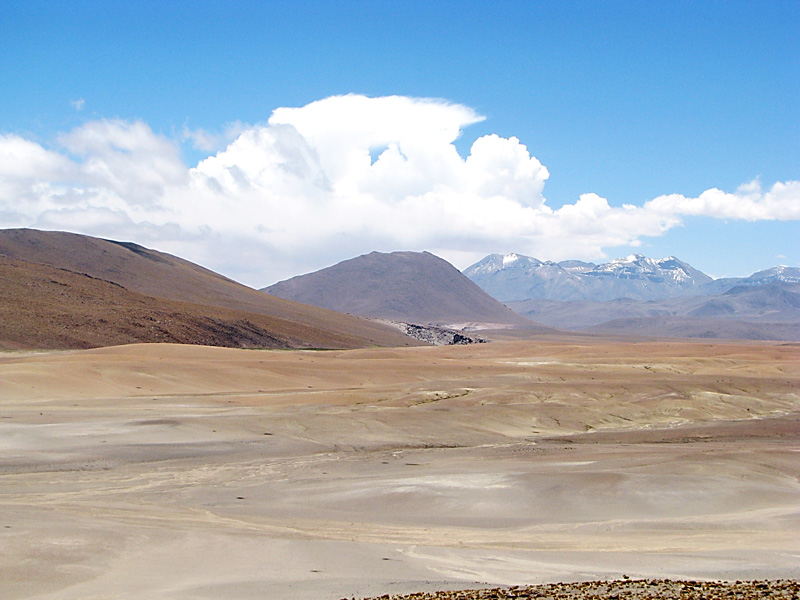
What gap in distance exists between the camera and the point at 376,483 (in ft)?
52.5

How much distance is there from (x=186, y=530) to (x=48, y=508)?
2.83 metres

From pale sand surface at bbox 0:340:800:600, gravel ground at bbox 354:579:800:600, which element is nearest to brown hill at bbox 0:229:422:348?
pale sand surface at bbox 0:340:800:600

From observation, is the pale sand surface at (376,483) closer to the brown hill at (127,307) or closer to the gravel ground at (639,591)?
the gravel ground at (639,591)

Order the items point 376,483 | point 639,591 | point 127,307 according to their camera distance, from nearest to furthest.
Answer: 1. point 639,591
2. point 376,483
3. point 127,307

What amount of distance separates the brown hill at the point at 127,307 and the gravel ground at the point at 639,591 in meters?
66.6

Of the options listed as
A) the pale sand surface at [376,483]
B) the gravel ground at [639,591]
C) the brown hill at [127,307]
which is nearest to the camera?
the gravel ground at [639,591]

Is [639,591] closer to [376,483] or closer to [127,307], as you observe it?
[376,483]

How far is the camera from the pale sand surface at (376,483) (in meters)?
9.37

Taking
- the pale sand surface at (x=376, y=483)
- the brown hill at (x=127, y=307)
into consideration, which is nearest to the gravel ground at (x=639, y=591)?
the pale sand surface at (x=376, y=483)

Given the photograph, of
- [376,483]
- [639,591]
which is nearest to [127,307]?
[376,483]

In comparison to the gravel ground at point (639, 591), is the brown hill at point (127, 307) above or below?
above

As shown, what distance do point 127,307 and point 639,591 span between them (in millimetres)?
84365

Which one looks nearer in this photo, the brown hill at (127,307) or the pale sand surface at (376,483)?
the pale sand surface at (376,483)

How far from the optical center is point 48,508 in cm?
1235
